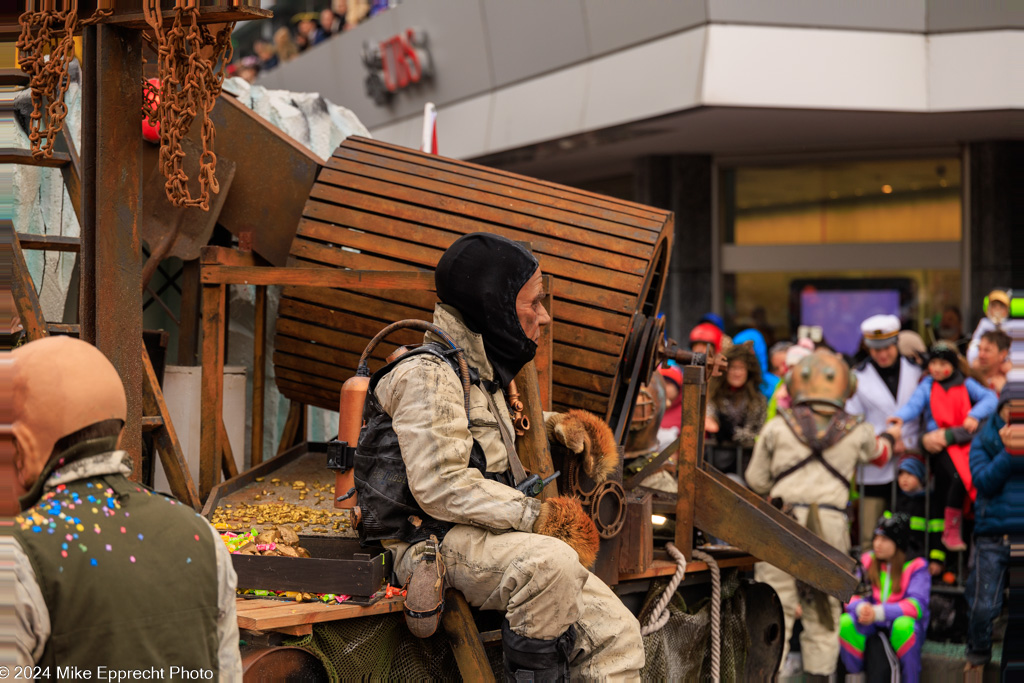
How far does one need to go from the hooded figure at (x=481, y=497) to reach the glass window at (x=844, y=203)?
31.0 feet

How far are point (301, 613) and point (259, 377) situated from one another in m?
2.18

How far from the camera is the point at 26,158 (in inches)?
168

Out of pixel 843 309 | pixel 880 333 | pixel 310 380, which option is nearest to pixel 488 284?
pixel 310 380

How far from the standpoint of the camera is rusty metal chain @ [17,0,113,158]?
3641mm

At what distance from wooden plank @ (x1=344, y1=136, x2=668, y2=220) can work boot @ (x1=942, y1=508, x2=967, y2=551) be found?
11.9ft

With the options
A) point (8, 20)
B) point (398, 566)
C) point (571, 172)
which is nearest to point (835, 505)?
point (398, 566)

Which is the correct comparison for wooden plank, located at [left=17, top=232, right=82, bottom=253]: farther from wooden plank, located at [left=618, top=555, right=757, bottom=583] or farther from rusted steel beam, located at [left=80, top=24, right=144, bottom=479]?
wooden plank, located at [left=618, top=555, right=757, bottom=583]

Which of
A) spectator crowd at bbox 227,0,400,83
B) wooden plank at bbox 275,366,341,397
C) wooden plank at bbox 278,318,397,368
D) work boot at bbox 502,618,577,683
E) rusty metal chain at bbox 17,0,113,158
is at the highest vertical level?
spectator crowd at bbox 227,0,400,83

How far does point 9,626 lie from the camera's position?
2053mm

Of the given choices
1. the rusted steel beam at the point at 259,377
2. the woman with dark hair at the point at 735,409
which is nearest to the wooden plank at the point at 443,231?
the rusted steel beam at the point at 259,377

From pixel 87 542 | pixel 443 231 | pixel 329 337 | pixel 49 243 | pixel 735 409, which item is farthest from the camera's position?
pixel 735 409

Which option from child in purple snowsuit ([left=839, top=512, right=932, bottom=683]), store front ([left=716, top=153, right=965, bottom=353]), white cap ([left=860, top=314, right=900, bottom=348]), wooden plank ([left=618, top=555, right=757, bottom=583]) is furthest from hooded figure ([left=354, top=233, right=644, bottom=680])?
store front ([left=716, top=153, right=965, bottom=353])

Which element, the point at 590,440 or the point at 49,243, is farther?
the point at 49,243

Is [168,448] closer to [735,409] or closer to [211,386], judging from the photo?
[211,386]
